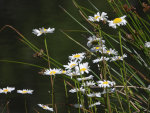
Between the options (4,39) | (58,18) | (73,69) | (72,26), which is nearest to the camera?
(73,69)

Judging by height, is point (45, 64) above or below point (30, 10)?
below

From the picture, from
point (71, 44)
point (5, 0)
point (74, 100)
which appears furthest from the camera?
point (5, 0)

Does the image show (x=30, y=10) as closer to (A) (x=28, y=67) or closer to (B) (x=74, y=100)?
(A) (x=28, y=67)

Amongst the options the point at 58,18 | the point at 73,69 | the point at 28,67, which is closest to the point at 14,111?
the point at 28,67

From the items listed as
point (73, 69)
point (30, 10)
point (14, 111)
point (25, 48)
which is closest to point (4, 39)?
point (25, 48)

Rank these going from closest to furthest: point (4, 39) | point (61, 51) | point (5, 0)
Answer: point (61, 51) → point (4, 39) → point (5, 0)

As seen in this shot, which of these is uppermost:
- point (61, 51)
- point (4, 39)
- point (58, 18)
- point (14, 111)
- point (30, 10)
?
point (30, 10)

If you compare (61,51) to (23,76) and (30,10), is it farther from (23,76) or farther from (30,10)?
(30,10)

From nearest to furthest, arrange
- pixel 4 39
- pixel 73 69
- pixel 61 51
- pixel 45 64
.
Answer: pixel 73 69 < pixel 45 64 < pixel 61 51 < pixel 4 39

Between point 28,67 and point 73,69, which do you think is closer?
point 73,69
